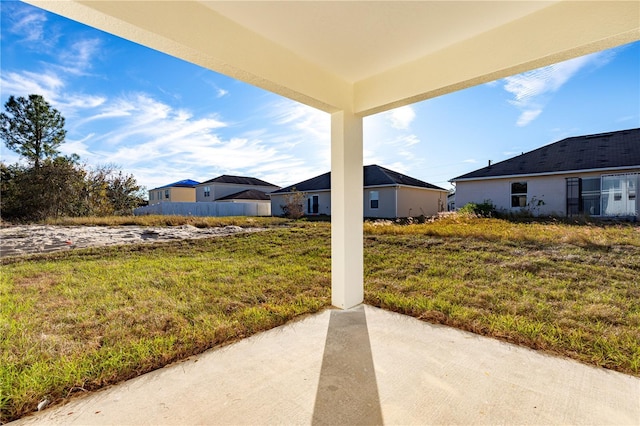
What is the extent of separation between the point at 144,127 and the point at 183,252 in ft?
7.34

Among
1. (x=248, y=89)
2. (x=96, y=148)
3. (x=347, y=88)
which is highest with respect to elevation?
(x=248, y=89)

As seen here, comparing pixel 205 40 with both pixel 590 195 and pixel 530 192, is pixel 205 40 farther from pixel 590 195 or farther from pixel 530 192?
pixel 530 192

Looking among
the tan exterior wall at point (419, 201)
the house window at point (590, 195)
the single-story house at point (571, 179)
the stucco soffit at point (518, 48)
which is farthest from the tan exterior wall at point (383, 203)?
the stucco soffit at point (518, 48)

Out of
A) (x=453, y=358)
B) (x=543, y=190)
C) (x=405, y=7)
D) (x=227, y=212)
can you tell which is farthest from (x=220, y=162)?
(x=543, y=190)

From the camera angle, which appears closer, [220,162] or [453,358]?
[453,358]

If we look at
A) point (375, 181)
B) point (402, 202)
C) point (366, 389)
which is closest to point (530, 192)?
point (402, 202)

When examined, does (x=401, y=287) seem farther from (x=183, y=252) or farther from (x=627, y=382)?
(x=183, y=252)

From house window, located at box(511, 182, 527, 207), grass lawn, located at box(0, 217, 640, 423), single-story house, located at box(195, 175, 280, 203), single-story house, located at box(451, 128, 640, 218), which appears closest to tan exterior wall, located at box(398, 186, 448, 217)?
single-story house, located at box(451, 128, 640, 218)

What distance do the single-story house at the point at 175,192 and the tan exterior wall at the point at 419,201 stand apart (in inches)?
306

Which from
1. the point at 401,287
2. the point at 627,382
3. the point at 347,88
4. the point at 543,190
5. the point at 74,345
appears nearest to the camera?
the point at 627,382

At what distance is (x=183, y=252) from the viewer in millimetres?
5078

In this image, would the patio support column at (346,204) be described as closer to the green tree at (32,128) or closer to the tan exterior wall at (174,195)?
the green tree at (32,128)

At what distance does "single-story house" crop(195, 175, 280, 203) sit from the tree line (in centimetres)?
310

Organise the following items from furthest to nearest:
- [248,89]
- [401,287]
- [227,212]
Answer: [227,212]
[248,89]
[401,287]
